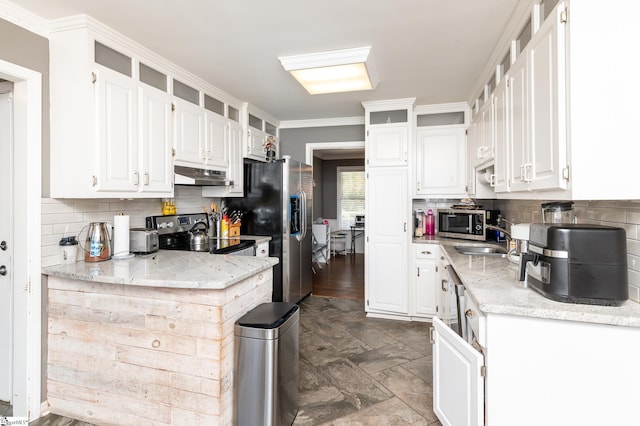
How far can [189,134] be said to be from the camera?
298cm

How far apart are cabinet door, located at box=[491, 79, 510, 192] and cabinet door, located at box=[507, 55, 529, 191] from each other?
0.29 ft

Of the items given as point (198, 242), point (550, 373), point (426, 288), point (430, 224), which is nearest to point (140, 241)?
point (198, 242)

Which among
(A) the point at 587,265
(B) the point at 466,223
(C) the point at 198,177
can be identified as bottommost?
(A) the point at 587,265

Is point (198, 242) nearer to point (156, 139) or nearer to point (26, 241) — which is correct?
point (156, 139)

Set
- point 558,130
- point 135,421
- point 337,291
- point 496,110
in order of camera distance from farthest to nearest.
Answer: point 337,291 → point 496,110 → point 135,421 → point 558,130

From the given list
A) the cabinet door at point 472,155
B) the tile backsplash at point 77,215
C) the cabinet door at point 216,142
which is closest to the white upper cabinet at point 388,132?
the cabinet door at point 472,155

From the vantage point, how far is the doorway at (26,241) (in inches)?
79.9

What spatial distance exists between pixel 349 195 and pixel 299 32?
6340mm

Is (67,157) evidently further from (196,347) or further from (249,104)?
(249,104)

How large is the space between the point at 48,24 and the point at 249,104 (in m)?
2.05

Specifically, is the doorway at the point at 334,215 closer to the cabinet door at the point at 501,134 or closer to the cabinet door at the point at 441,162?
the cabinet door at the point at 441,162

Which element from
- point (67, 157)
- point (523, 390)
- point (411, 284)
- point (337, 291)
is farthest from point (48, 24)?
point (337, 291)

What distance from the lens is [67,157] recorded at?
213 cm

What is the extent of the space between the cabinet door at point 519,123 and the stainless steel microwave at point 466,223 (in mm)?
1462
